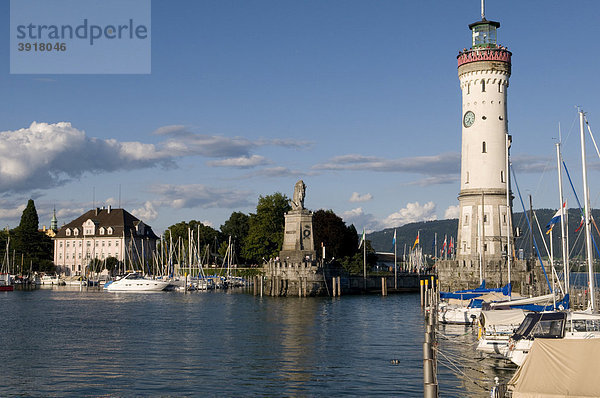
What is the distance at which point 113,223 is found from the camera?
16162 centimetres

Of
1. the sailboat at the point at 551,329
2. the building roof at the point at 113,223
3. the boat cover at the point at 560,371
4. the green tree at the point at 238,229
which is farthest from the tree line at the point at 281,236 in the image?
the boat cover at the point at 560,371

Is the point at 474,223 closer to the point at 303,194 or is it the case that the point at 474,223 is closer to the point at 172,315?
the point at 303,194

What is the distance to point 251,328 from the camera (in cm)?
5200

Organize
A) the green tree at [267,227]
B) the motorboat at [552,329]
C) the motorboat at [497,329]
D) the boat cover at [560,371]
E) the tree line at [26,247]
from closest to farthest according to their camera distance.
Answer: the boat cover at [560,371] → the motorboat at [552,329] → the motorboat at [497,329] → the green tree at [267,227] → the tree line at [26,247]

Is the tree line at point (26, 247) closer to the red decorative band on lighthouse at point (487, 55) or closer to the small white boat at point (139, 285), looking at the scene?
the small white boat at point (139, 285)

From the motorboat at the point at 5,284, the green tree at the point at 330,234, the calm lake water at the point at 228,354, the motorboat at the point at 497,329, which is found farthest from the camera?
the green tree at the point at 330,234

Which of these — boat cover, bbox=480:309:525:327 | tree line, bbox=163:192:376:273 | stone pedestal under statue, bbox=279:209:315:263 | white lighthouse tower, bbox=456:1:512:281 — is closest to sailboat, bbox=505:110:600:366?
boat cover, bbox=480:309:525:327

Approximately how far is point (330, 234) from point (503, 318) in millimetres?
80508

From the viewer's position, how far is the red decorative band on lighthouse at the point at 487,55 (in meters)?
73.9

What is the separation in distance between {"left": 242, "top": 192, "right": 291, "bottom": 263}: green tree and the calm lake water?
55.8 meters

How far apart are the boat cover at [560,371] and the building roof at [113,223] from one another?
144463 millimetres

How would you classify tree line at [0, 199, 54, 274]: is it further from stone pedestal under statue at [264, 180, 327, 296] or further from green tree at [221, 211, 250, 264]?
stone pedestal under statue at [264, 180, 327, 296]

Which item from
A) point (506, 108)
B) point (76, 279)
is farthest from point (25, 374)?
point (76, 279)

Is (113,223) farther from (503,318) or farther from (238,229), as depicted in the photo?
(503,318)
